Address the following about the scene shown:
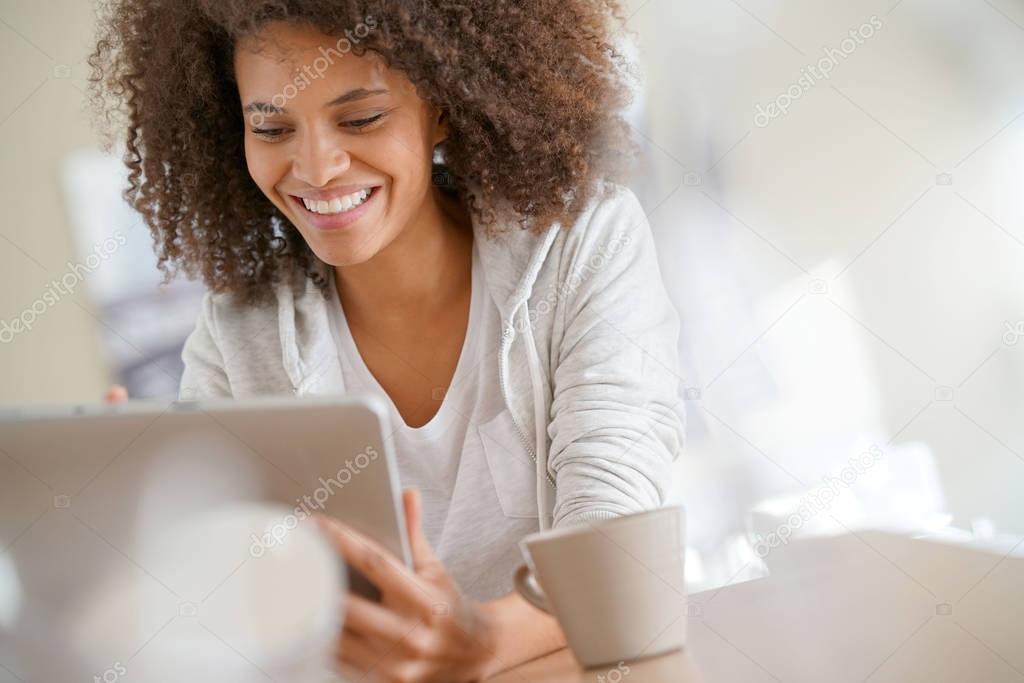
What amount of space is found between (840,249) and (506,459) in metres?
1.09

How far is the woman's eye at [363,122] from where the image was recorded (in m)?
1.10

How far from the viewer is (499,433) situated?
1.21 m

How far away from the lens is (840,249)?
1.98m

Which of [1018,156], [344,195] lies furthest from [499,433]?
[1018,156]

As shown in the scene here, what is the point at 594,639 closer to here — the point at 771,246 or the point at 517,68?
the point at 517,68

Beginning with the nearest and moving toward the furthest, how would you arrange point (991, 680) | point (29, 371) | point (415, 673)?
point (991, 680)
point (415, 673)
point (29, 371)

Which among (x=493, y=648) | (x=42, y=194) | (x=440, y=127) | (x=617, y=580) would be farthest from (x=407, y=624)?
(x=42, y=194)

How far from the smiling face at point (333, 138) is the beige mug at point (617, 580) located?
0.62 meters

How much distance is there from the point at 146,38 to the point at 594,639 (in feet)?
3.41

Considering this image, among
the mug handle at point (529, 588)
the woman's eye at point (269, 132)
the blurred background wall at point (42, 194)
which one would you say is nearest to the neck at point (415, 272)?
the woman's eye at point (269, 132)

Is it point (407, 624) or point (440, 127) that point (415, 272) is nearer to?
point (440, 127)

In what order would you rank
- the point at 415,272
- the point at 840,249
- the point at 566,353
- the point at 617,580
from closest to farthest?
the point at 617,580, the point at 566,353, the point at 415,272, the point at 840,249

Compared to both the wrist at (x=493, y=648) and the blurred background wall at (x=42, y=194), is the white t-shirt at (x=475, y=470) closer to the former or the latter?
the wrist at (x=493, y=648)

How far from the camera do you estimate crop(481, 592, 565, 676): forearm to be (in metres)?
0.74
